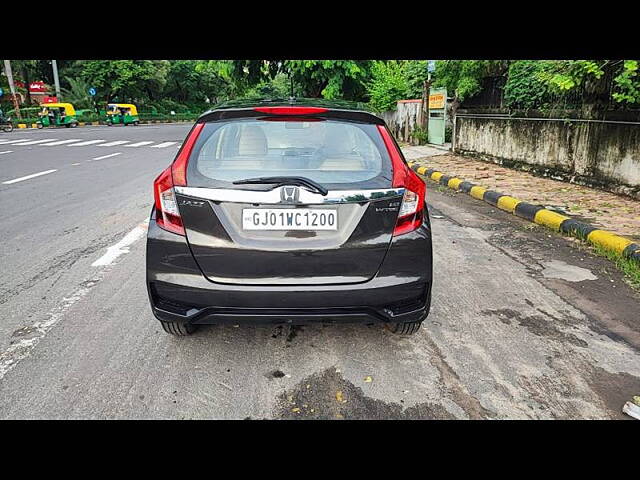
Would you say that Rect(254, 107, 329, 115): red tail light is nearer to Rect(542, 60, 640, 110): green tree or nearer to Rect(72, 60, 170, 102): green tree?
Rect(542, 60, 640, 110): green tree

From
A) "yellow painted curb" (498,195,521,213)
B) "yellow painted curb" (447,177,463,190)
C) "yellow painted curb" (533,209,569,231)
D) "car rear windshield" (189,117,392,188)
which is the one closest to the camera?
"car rear windshield" (189,117,392,188)

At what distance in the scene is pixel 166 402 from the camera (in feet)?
8.20

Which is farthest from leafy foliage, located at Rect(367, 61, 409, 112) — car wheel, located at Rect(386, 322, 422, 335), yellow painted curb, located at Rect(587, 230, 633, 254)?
car wheel, located at Rect(386, 322, 422, 335)

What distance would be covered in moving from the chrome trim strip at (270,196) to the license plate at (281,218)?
4 cm

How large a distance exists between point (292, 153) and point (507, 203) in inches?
207

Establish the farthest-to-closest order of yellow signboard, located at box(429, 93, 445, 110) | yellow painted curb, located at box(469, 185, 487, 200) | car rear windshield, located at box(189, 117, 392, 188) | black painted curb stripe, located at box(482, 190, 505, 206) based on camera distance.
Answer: yellow signboard, located at box(429, 93, 445, 110) → yellow painted curb, located at box(469, 185, 487, 200) → black painted curb stripe, located at box(482, 190, 505, 206) → car rear windshield, located at box(189, 117, 392, 188)

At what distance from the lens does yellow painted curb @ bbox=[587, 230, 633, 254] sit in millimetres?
4996

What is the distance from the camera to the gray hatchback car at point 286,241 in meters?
2.59

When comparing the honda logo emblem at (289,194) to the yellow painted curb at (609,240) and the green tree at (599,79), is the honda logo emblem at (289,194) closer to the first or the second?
the yellow painted curb at (609,240)

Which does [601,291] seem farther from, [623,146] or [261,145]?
[623,146]

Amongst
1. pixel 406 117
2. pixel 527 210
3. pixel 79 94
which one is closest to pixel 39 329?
pixel 527 210

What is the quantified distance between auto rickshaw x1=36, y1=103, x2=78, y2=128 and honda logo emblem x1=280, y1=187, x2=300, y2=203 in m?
40.5

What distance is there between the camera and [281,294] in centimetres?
259
